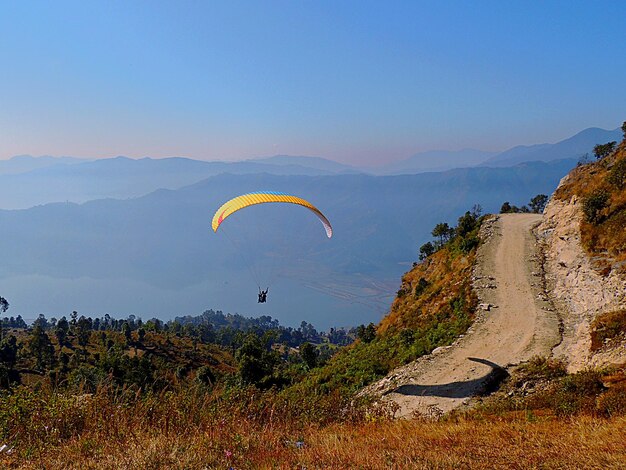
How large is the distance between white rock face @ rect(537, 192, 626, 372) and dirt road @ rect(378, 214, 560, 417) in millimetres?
754

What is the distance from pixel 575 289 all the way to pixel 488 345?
293 inches

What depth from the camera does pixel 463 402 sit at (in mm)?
13133

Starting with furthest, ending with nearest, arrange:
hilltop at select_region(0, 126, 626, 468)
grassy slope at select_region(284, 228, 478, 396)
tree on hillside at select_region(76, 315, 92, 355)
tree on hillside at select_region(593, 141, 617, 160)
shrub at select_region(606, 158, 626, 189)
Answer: tree on hillside at select_region(76, 315, 92, 355)
tree on hillside at select_region(593, 141, 617, 160)
shrub at select_region(606, 158, 626, 189)
grassy slope at select_region(284, 228, 478, 396)
hilltop at select_region(0, 126, 626, 468)

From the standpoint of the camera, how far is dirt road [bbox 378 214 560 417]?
1409 centimetres

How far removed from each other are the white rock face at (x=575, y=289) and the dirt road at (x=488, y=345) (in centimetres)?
75

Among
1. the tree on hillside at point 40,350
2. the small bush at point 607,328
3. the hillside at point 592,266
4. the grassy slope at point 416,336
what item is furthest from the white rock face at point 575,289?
the tree on hillside at point 40,350

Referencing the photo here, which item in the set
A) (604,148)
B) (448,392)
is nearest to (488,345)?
(448,392)

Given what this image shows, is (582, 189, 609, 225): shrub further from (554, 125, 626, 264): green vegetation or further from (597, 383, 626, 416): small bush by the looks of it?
(597, 383, 626, 416): small bush

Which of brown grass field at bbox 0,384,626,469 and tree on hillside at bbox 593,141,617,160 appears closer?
brown grass field at bbox 0,384,626,469

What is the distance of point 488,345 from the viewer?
17.5m

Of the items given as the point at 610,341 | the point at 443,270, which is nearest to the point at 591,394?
the point at 610,341

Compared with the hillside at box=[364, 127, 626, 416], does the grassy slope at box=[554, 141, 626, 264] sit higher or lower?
higher

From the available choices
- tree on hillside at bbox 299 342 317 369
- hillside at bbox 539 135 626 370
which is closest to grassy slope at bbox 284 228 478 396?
hillside at bbox 539 135 626 370

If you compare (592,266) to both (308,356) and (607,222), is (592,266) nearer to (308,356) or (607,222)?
(607,222)
